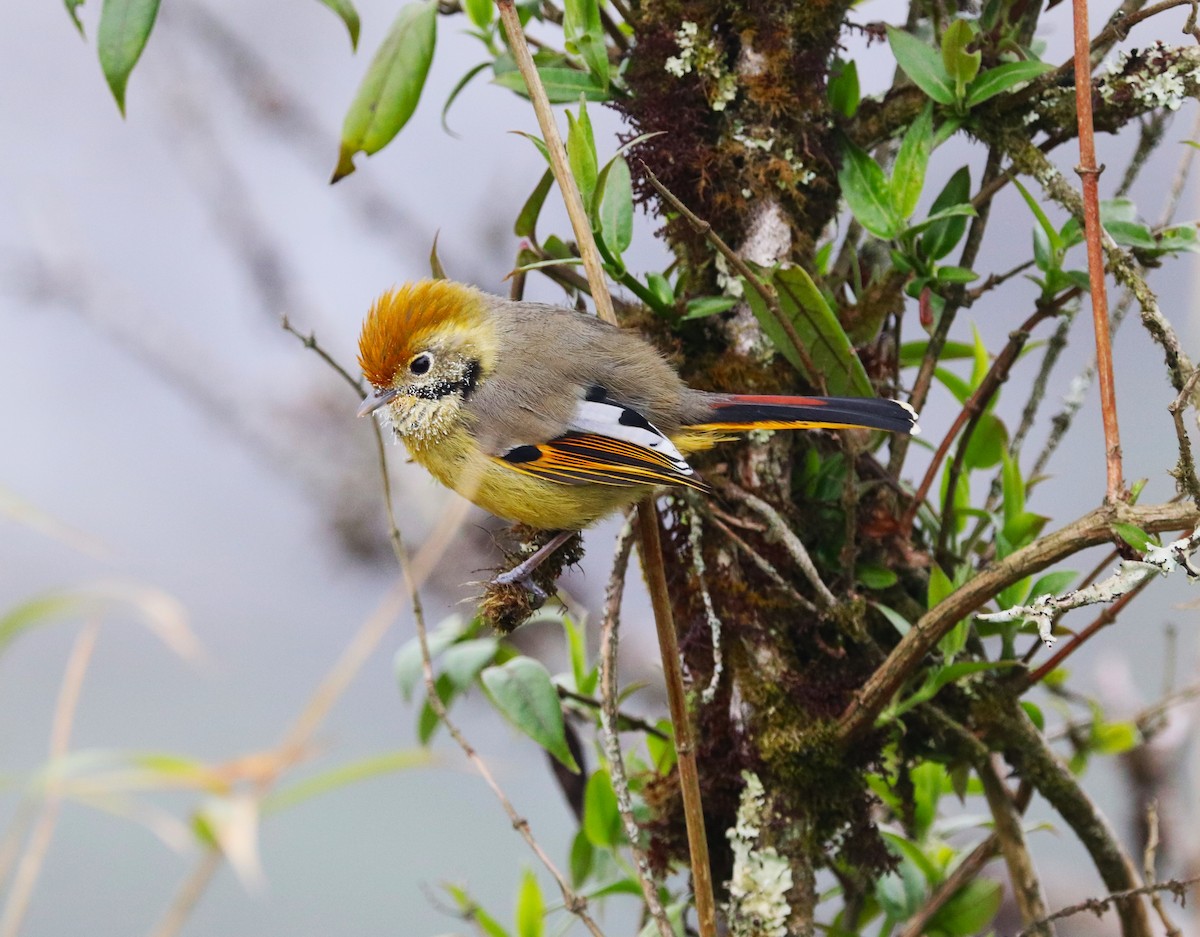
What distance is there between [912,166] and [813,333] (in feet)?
0.86

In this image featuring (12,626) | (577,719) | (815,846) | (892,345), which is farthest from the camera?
(577,719)

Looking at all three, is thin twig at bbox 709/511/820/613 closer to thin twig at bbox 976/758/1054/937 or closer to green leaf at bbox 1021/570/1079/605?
green leaf at bbox 1021/570/1079/605

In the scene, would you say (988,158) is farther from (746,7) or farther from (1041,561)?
(1041,561)

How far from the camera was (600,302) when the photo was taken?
1.29 m

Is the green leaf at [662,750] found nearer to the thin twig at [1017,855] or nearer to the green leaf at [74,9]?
the thin twig at [1017,855]

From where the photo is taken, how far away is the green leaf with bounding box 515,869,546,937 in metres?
1.76

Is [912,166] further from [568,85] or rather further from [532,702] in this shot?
[532,702]

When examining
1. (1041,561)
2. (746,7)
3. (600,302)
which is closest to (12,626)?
(600,302)

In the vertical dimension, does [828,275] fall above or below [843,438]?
above

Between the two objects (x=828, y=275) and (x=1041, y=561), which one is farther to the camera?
(x=828, y=275)

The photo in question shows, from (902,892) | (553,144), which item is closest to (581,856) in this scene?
(902,892)

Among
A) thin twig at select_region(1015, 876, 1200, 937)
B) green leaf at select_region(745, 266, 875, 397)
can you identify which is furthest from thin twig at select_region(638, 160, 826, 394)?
thin twig at select_region(1015, 876, 1200, 937)

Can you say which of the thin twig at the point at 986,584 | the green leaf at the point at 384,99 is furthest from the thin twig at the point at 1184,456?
the green leaf at the point at 384,99

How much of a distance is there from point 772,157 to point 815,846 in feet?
3.02
